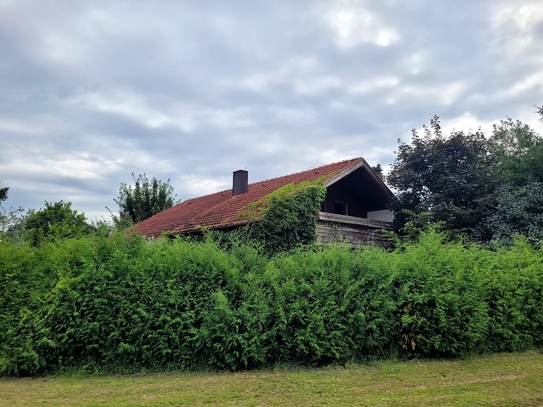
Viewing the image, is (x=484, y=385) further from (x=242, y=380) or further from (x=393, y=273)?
(x=242, y=380)

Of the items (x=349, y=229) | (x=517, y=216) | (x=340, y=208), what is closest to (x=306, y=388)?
(x=349, y=229)

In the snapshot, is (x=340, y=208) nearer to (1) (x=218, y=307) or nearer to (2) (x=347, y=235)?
(2) (x=347, y=235)

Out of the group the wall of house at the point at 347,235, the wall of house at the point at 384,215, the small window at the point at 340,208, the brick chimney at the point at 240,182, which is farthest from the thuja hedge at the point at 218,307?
the brick chimney at the point at 240,182

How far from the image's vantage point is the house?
41.3 ft

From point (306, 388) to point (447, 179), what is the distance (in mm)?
11392

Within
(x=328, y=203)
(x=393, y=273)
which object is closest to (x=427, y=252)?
(x=393, y=273)

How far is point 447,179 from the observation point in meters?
14.4

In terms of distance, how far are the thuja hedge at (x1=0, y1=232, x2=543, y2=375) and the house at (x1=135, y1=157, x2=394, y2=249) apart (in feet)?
14.9

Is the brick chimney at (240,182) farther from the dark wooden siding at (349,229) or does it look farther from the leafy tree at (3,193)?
the leafy tree at (3,193)

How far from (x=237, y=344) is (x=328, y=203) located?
Answer: 9881 mm

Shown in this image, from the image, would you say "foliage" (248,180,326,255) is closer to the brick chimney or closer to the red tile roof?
the red tile roof

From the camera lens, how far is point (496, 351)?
7719mm

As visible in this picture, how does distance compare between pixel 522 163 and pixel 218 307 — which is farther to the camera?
pixel 522 163

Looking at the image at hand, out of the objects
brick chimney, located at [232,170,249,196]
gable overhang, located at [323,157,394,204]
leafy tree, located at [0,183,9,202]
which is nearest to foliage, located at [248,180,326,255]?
gable overhang, located at [323,157,394,204]
